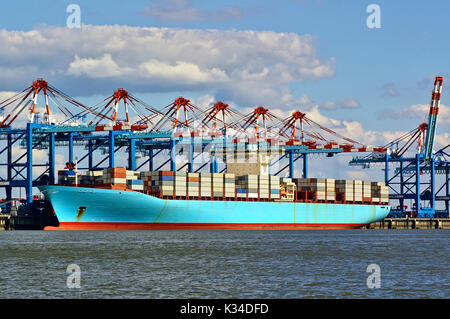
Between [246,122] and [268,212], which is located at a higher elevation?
[246,122]

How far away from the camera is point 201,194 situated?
110 meters

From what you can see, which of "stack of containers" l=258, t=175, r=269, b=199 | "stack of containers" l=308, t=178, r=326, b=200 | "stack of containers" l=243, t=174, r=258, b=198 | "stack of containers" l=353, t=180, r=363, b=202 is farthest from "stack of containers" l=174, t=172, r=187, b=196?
"stack of containers" l=353, t=180, r=363, b=202

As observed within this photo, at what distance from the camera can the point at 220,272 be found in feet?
151

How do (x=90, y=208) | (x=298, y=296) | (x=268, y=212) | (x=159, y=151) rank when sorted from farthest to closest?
1. (x=159, y=151)
2. (x=268, y=212)
3. (x=90, y=208)
4. (x=298, y=296)

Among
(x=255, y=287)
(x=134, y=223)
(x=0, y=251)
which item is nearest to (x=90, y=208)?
(x=134, y=223)

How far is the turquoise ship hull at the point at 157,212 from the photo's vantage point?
4043 inches

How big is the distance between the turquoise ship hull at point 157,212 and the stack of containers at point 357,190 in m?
9.13

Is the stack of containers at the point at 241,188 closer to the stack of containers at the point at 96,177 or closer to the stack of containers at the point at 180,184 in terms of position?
the stack of containers at the point at 180,184

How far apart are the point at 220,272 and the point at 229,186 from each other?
220ft

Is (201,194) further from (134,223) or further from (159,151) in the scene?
(159,151)

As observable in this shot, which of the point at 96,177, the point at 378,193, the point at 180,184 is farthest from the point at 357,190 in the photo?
the point at 96,177

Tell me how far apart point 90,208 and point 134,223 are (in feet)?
21.9

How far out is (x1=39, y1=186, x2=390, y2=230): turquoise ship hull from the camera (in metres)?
103

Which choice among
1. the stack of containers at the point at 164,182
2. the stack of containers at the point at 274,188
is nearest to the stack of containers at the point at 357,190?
the stack of containers at the point at 274,188
